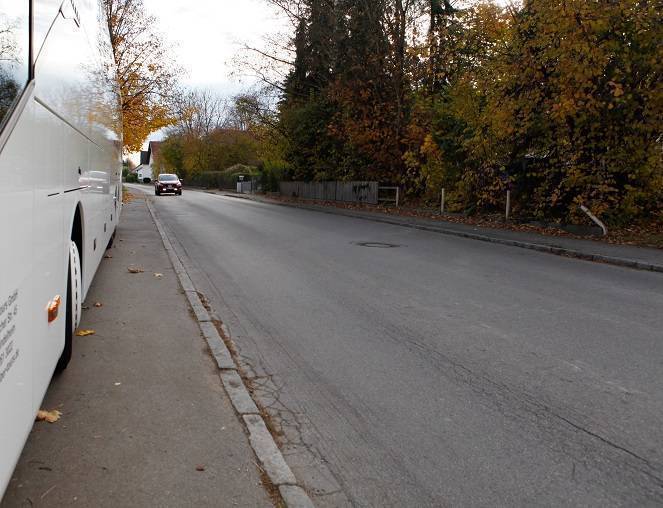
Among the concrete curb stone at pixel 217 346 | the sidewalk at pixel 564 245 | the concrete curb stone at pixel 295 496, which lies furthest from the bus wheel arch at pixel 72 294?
the sidewalk at pixel 564 245

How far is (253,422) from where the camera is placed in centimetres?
393

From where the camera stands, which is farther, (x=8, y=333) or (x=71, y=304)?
(x=71, y=304)

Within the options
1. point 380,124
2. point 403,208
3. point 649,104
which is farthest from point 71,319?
point 380,124

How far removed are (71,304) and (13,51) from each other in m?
2.37

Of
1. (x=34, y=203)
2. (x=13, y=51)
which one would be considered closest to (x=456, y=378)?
(x=34, y=203)

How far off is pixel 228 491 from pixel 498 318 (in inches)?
182

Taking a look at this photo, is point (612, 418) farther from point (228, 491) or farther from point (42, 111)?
point (42, 111)

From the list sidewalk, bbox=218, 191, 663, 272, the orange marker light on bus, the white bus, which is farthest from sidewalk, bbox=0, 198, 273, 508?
sidewalk, bbox=218, 191, 663, 272

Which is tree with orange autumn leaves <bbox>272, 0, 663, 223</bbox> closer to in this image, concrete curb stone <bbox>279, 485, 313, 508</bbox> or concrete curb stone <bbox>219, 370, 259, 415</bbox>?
concrete curb stone <bbox>219, 370, 259, 415</bbox>

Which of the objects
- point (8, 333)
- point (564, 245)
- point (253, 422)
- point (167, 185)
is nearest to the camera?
point (8, 333)

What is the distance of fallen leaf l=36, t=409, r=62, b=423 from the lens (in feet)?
12.8

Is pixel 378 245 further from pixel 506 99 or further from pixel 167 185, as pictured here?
pixel 167 185

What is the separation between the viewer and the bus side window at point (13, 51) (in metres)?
2.62

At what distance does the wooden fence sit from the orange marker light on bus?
28.0 meters
